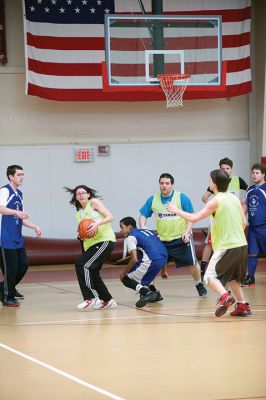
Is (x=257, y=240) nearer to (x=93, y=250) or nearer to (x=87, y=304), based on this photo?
(x=93, y=250)

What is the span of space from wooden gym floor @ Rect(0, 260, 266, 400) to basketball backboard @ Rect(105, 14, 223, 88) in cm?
505

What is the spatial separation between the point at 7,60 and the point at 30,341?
10.9 metres

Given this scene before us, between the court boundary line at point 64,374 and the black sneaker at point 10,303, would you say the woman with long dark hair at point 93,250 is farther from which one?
the court boundary line at point 64,374

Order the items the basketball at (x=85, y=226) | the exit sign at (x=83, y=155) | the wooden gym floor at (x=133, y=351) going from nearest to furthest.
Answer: the wooden gym floor at (x=133, y=351) < the basketball at (x=85, y=226) < the exit sign at (x=83, y=155)

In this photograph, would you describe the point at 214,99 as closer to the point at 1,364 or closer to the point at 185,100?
the point at 185,100

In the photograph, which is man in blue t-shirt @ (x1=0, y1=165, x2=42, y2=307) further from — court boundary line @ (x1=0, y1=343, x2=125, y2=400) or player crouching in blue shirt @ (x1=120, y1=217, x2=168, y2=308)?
court boundary line @ (x1=0, y1=343, x2=125, y2=400)

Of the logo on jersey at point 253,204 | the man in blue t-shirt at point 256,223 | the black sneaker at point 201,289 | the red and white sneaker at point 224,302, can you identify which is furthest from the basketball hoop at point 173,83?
the red and white sneaker at point 224,302

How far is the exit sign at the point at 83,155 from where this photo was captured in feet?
60.4

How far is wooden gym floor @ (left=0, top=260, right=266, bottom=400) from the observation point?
6.06 metres

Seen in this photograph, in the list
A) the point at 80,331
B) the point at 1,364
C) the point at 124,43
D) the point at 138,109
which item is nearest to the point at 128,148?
the point at 138,109

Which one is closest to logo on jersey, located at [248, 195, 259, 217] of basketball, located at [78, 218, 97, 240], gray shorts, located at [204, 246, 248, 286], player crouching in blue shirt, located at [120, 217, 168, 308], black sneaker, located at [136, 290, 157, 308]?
player crouching in blue shirt, located at [120, 217, 168, 308]

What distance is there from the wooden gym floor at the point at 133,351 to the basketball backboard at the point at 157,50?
5.05m

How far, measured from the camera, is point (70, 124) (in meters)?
18.6

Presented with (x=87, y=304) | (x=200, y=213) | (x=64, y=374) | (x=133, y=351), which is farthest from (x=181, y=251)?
(x=64, y=374)
